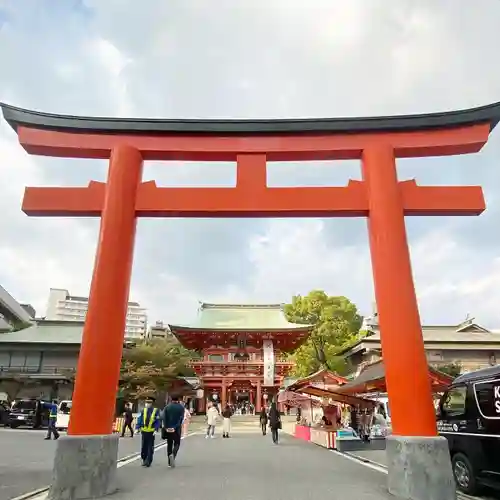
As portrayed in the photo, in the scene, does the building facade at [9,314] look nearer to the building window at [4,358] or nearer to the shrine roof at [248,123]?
the building window at [4,358]

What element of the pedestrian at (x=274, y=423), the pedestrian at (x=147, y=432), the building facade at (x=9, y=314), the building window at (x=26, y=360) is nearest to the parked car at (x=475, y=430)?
the pedestrian at (x=147, y=432)

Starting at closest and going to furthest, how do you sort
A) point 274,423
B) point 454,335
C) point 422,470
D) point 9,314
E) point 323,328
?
point 422,470, point 274,423, point 454,335, point 9,314, point 323,328

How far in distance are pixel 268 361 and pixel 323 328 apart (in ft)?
28.7

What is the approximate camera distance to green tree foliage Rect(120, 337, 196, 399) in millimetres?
28484

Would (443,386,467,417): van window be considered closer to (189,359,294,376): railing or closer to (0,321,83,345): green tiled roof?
(189,359,294,376): railing

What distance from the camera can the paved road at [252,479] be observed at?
6.71 m

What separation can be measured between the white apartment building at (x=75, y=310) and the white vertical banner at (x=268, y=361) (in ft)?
321

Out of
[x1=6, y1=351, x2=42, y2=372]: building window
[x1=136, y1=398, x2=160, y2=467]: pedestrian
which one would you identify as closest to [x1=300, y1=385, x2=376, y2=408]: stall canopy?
[x1=136, y1=398, x2=160, y2=467]: pedestrian

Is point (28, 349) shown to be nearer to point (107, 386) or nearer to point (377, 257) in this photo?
point (107, 386)

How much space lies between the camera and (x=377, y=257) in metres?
7.85

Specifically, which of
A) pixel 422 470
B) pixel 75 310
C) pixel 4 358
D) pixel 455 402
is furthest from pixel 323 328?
pixel 75 310

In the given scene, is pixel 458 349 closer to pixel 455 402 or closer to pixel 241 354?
pixel 241 354

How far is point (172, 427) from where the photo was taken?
974 centimetres

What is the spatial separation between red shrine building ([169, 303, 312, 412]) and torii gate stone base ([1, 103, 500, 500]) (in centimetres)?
2437
